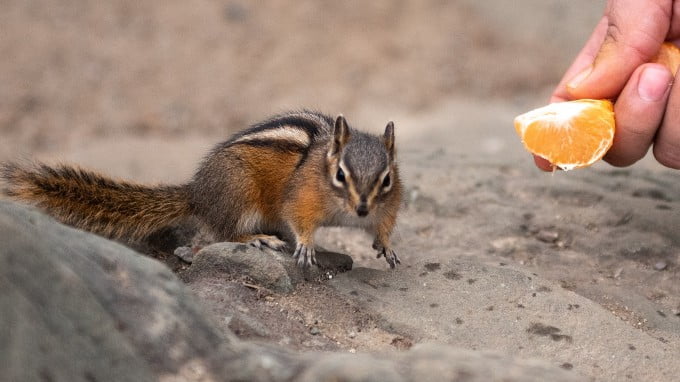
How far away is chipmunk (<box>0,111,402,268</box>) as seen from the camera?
13.5ft

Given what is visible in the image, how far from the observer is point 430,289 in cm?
407

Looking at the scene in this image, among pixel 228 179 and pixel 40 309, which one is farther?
pixel 228 179

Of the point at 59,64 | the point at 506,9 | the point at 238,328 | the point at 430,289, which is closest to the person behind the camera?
the point at 238,328

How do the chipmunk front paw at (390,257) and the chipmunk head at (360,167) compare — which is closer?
the chipmunk head at (360,167)

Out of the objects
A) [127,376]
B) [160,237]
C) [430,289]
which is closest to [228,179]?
[160,237]

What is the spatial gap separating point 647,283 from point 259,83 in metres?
6.53

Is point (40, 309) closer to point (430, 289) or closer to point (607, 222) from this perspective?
point (430, 289)

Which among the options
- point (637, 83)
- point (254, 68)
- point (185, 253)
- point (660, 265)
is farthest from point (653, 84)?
point (254, 68)

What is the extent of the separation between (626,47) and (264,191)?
2.06m

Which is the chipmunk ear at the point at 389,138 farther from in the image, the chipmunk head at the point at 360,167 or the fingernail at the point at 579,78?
the fingernail at the point at 579,78

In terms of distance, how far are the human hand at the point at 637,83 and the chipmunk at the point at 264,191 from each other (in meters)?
0.99

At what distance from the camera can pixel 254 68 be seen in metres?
10.4

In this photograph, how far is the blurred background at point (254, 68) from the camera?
9.36m

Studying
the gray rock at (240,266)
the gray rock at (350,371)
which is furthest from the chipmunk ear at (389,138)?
the gray rock at (350,371)
